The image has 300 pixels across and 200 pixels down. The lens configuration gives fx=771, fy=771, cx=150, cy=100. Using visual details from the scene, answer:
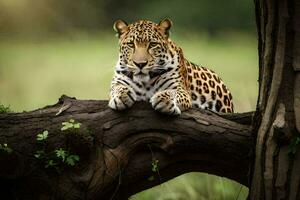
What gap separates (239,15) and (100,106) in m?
7.42

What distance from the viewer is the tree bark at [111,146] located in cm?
449

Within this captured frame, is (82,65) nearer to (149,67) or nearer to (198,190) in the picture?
(198,190)

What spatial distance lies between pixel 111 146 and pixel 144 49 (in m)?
0.82

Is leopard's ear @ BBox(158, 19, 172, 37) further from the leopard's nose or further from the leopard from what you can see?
the leopard's nose

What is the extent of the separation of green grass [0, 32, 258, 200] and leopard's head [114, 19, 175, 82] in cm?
195

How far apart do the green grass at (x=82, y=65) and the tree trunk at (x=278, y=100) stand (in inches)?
99.0

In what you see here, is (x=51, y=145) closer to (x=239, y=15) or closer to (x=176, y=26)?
(x=176, y=26)

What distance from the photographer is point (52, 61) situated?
933 centimetres

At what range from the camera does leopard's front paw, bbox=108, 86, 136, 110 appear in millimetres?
4555

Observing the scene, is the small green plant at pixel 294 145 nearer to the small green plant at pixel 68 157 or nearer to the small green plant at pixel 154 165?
the small green plant at pixel 154 165

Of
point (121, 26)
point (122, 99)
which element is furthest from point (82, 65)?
point (122, 99)

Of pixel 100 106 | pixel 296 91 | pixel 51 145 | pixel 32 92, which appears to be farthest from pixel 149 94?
pixel 32 92

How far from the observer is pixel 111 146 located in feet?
14.8

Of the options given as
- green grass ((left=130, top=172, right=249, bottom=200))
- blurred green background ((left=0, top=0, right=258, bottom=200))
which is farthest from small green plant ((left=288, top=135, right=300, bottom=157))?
blurred green background ((left=0, top=0, right=258, bottom=200))
